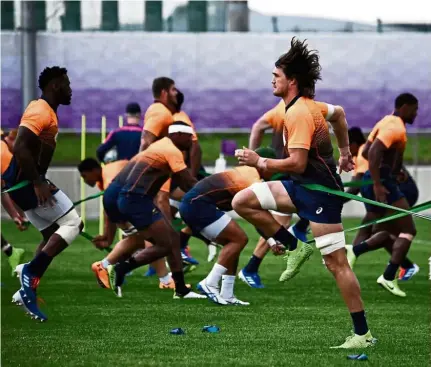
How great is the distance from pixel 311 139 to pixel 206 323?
7.32ft

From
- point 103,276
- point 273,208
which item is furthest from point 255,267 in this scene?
point 273,208

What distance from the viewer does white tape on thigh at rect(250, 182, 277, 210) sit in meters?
9.47

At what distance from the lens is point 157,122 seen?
14.2 meters

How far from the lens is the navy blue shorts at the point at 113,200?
12.1 m

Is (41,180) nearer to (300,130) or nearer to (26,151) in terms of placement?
(26,151)

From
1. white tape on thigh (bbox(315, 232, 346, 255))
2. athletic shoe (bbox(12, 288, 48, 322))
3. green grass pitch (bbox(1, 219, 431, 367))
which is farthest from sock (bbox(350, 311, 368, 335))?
athletic shoe (bbox(12, 288, 48, 322))

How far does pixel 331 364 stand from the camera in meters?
8.02

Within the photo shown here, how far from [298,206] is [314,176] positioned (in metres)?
0.26

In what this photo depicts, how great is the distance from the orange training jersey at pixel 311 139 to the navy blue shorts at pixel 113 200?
341 centimetres

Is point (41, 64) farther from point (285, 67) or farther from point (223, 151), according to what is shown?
point (285, 67)

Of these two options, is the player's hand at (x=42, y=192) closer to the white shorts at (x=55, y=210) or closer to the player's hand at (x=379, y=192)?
the white shorts at (x=55, y=210)

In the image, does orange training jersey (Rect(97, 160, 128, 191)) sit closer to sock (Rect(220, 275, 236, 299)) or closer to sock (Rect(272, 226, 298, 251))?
sock (Rect(220, 275, 236, 299))

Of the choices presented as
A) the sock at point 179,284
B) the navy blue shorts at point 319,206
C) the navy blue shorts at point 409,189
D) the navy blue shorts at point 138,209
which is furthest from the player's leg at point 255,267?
the navy blue shorts at point 319,206

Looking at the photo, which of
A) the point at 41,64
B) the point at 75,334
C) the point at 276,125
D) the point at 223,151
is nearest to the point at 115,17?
the point at 41,64
